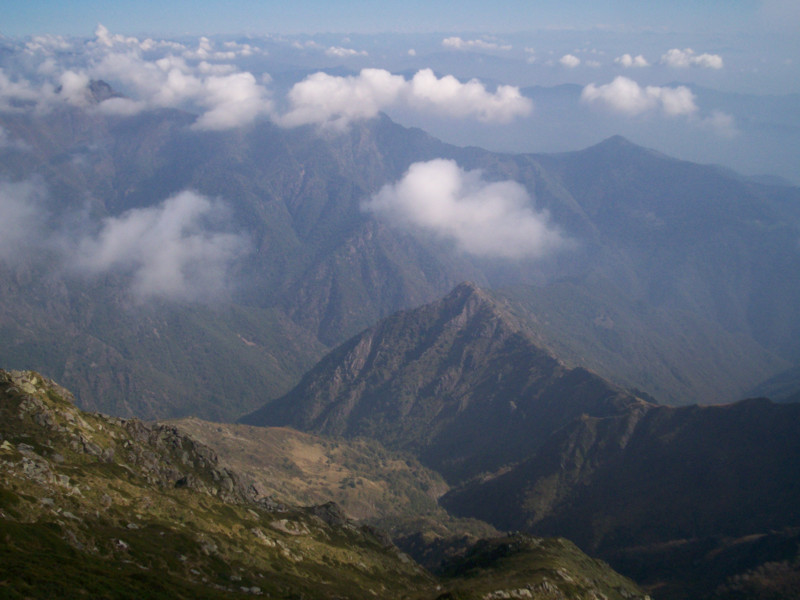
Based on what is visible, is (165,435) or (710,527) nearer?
(165,435)

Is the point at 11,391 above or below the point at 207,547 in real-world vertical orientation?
above

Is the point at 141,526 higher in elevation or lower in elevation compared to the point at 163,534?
higher

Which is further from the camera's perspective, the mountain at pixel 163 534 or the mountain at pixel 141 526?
the mountain at pixel 163 534

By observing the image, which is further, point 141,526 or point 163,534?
point 141,526

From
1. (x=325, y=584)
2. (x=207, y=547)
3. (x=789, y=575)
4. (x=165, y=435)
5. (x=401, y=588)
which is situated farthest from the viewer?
(x=789, y=575)

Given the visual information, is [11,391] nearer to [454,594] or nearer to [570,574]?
[454,594]

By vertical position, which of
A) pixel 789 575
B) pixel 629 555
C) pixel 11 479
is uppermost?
pixel 11 479

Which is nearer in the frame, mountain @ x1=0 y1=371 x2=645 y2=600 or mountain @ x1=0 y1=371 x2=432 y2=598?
mountain @ x1=0 y1=371 x2=432 y2=598

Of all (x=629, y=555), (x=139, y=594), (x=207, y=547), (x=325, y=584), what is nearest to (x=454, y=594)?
(x=325, y=584)
